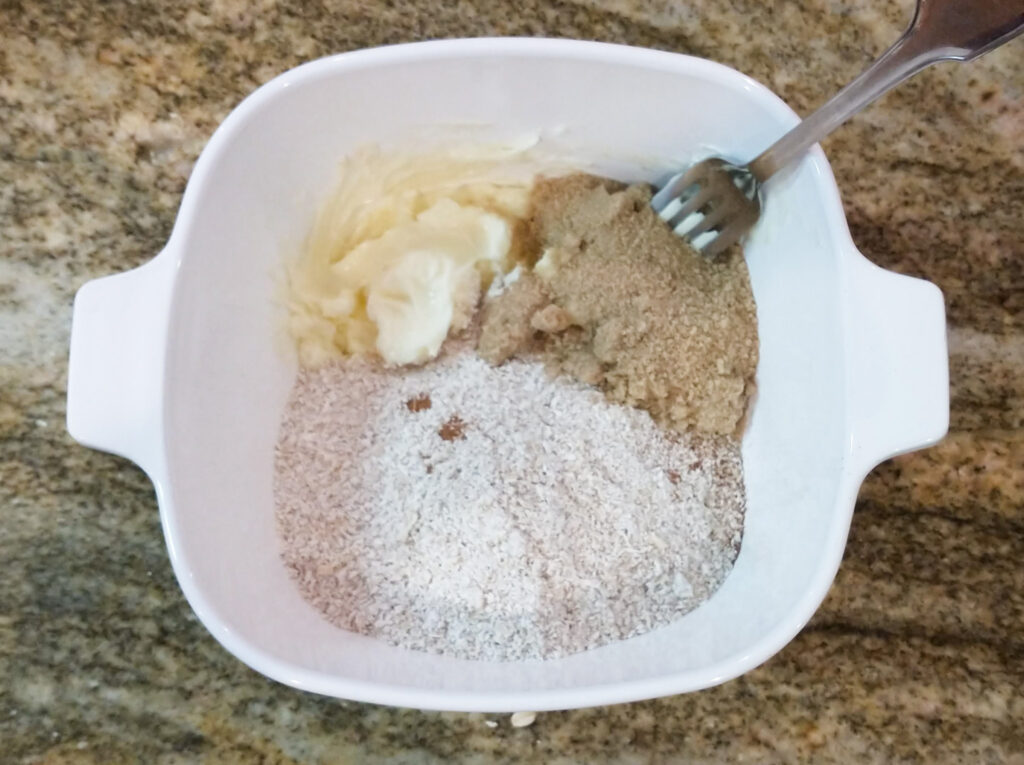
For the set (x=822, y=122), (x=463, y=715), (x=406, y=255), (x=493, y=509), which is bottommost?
(x=463, y=715)

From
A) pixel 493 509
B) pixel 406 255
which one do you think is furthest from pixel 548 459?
pixel 406 255

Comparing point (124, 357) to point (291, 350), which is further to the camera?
point (291, 350)

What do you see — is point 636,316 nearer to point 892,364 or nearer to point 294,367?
point 892,364

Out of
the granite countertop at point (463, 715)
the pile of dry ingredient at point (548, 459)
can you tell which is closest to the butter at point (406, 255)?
the pile of dry ingredient at point (548, 459)

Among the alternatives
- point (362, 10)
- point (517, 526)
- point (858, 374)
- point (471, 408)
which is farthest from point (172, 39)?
point (858, 374)

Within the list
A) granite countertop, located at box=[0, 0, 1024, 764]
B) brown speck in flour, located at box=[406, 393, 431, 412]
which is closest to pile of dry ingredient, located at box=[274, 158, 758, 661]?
brown speck in flour, located at box=[406, 393, 431, 412]

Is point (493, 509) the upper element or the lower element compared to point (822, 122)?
lower
